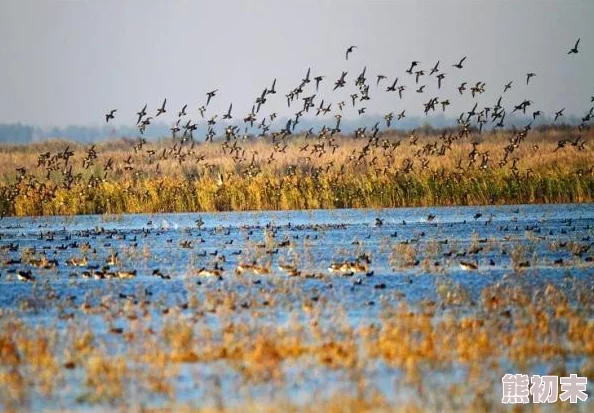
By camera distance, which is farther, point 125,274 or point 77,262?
point 77,262

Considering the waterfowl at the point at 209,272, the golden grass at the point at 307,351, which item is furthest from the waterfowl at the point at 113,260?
the golden grass at the point at 307,351

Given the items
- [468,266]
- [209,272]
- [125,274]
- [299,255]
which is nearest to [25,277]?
[125,274]

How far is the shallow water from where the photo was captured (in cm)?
1881

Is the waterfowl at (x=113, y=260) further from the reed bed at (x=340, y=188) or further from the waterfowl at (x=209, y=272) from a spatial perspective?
the reed bed at (x=340, y=188)

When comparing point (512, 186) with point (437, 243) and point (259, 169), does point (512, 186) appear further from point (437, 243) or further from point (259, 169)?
point (437, 243)

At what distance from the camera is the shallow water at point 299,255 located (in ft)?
61.7

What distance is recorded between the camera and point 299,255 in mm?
27984

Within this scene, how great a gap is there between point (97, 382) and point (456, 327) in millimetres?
4847

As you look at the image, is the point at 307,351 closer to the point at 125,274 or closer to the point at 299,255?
the point at 125,274

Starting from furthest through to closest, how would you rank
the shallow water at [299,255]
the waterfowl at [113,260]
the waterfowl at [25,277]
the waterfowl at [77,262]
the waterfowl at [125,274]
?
the waterfowl at [113,260] → the waterfowl at [77,262] → the waterfowl at [125,274] → the waterfowl at [25,277] → the shallow water at [299,255]

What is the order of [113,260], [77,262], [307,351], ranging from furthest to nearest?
[113,260], [77,262], [307,351]

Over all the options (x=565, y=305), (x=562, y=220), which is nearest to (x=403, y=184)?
(x=562, y=220)

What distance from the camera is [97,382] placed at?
13469 millimetres

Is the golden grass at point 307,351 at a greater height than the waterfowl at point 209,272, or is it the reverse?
the waterfowl at point 209,272
